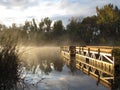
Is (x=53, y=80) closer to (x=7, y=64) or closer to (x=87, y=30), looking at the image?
(x=7, y=64)

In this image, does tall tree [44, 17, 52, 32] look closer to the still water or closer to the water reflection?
the water reflection

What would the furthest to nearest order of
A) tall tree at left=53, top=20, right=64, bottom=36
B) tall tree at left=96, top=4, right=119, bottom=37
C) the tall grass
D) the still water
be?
tall tree at left=53, top=20, right=64, bottom=36
tall tree at left=96, top=4, right=119, bottom=37
the still water
the tall grass

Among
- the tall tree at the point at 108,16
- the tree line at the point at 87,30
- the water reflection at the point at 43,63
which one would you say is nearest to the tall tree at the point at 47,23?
the tree line at the point at 87,30

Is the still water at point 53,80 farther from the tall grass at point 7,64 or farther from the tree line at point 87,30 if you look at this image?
the tree line at point 87,30

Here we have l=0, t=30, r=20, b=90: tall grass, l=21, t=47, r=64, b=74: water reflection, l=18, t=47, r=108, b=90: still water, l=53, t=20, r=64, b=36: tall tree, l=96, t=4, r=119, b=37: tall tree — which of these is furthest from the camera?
l=53, t=20, r=64, b=36: tall tree

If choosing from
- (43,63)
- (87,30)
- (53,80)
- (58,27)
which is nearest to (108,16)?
(87,30)

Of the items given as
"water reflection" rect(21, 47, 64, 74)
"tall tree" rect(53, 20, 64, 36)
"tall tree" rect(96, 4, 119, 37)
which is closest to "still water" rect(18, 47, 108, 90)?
"water reflection" rect(21, 47, 64, 74)

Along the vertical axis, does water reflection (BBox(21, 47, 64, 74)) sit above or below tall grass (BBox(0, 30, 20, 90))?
below

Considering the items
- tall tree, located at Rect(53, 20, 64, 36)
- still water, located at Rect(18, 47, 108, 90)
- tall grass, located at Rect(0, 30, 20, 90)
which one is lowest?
still water, located at Rect(18, 47, 108, 90)

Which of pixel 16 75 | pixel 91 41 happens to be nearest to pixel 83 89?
pixel 16 75

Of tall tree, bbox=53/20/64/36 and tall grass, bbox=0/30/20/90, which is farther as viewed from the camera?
tall tree, bbox=53/20/64/36

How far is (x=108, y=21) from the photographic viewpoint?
71750 millimetres

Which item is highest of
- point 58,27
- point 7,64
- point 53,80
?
point 58,27

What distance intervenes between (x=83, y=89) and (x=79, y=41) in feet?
240
